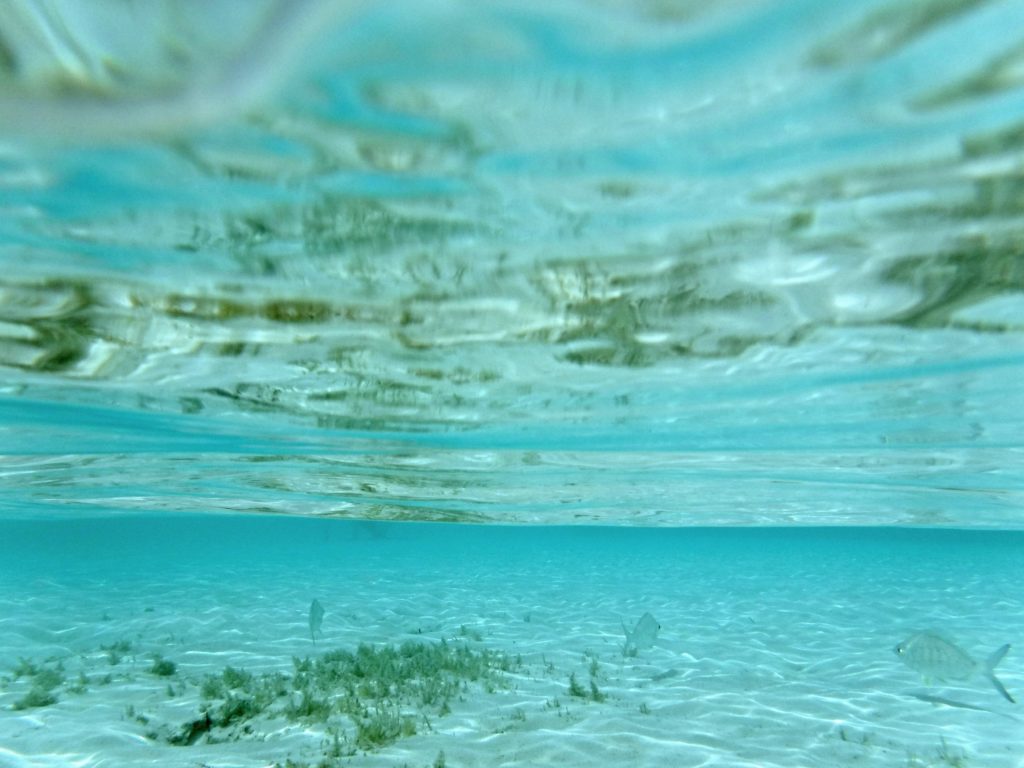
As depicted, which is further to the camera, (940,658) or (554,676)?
(554,676)

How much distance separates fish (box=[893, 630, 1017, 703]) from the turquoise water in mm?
171

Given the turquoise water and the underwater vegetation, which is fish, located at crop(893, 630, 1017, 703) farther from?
the underwater vegetation

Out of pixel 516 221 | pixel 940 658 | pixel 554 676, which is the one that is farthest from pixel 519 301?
pixel 554 676

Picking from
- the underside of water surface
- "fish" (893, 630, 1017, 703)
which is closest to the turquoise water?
the underside of water surface

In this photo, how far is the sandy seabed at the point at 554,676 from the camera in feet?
25.5

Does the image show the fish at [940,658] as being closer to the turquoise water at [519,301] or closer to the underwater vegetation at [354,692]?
the turquoise water at [519,301]

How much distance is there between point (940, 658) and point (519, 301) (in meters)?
6.67

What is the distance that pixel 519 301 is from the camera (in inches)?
332

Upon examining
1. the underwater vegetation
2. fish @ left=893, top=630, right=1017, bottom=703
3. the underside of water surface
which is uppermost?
the underside of water surface

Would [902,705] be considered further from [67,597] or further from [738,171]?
[67,597]

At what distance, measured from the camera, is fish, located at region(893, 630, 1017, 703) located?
7.08 meters

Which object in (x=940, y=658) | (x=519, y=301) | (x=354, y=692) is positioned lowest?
(x=354, y=692)

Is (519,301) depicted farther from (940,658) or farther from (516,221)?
(940,658)

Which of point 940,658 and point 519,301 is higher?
point 519,301
